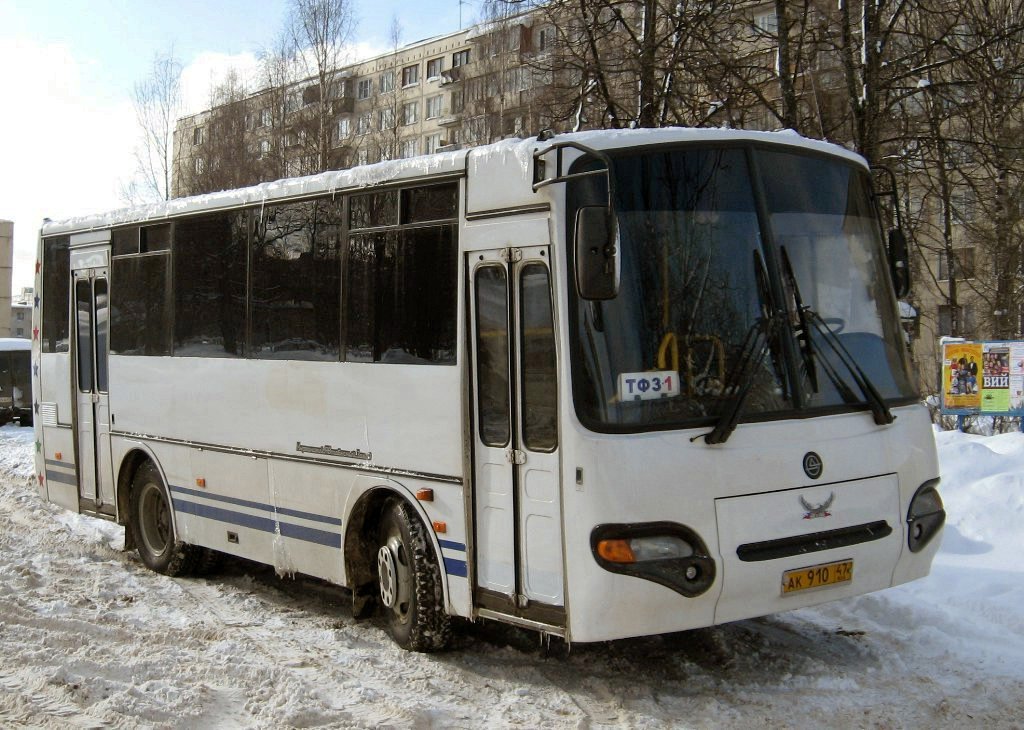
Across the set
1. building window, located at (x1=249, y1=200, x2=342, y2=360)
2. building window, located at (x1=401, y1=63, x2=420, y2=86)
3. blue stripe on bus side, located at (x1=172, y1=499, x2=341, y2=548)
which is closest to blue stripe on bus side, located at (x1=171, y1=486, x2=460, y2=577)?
blue stripe on bus side, located at (x1=172, y1=499, x2=341, y2=548)

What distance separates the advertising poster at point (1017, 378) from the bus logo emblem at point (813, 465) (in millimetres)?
11880

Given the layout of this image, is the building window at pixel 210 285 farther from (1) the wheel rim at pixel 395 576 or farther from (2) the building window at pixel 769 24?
(2) the building window at pixel 769 24

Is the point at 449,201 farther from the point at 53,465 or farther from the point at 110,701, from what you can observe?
the point at 53,465

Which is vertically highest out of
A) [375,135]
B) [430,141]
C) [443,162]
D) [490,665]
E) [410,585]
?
[430,141]

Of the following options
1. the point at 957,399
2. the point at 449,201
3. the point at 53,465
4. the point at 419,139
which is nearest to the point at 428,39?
the point at 419,139

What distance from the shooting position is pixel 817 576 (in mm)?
Result: 6035

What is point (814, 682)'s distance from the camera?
245 inches

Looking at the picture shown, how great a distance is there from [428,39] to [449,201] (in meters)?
56.5

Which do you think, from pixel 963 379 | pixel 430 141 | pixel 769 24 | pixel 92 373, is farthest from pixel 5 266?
pixel 963 379

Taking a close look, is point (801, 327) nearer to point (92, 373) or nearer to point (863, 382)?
point (863, 382)

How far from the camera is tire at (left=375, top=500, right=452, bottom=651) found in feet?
23.0

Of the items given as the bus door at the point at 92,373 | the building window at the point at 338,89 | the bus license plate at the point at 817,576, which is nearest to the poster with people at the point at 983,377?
the bus license plate at the point at 817,576

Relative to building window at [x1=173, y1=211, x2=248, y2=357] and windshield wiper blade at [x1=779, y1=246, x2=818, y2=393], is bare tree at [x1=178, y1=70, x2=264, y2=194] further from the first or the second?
windshield wiper blade at [x1=779, y1=246, x2=818, y2=393]

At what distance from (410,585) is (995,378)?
1245 centimetres
